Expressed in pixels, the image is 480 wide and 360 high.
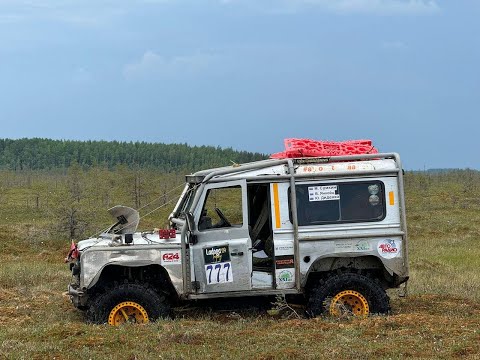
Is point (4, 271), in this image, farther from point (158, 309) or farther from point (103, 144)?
point (103, 144)

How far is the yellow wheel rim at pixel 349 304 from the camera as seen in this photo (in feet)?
31.4

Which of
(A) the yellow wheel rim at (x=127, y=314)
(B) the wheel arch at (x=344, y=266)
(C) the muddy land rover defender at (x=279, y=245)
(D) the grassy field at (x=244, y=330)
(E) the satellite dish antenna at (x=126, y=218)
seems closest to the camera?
(D) the grassy field at (x=244, y=330)

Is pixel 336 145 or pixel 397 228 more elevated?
pixel 336 145

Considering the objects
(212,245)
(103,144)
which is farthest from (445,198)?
(103,144)

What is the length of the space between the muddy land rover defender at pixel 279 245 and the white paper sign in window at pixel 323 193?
0.01 meters

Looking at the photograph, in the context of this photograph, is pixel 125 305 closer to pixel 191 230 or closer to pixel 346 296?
pixel 191 230

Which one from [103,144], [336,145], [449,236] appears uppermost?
[103,144]

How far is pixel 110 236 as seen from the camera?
9.92 meters

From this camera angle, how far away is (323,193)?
9.62 m

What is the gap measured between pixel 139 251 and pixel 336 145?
10.6 ft

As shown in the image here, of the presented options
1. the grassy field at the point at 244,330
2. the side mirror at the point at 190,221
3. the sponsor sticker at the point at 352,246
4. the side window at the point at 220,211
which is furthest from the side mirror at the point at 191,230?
the sponsor sticker at the point at 352,246

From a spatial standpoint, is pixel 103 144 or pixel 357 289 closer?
pixel 357 289

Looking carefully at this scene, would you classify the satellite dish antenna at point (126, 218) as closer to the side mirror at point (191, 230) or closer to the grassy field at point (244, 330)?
the side mirror at point (191, 230)

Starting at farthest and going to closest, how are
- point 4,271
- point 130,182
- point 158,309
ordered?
point 130,182 → point 4,271 → point 158,309
